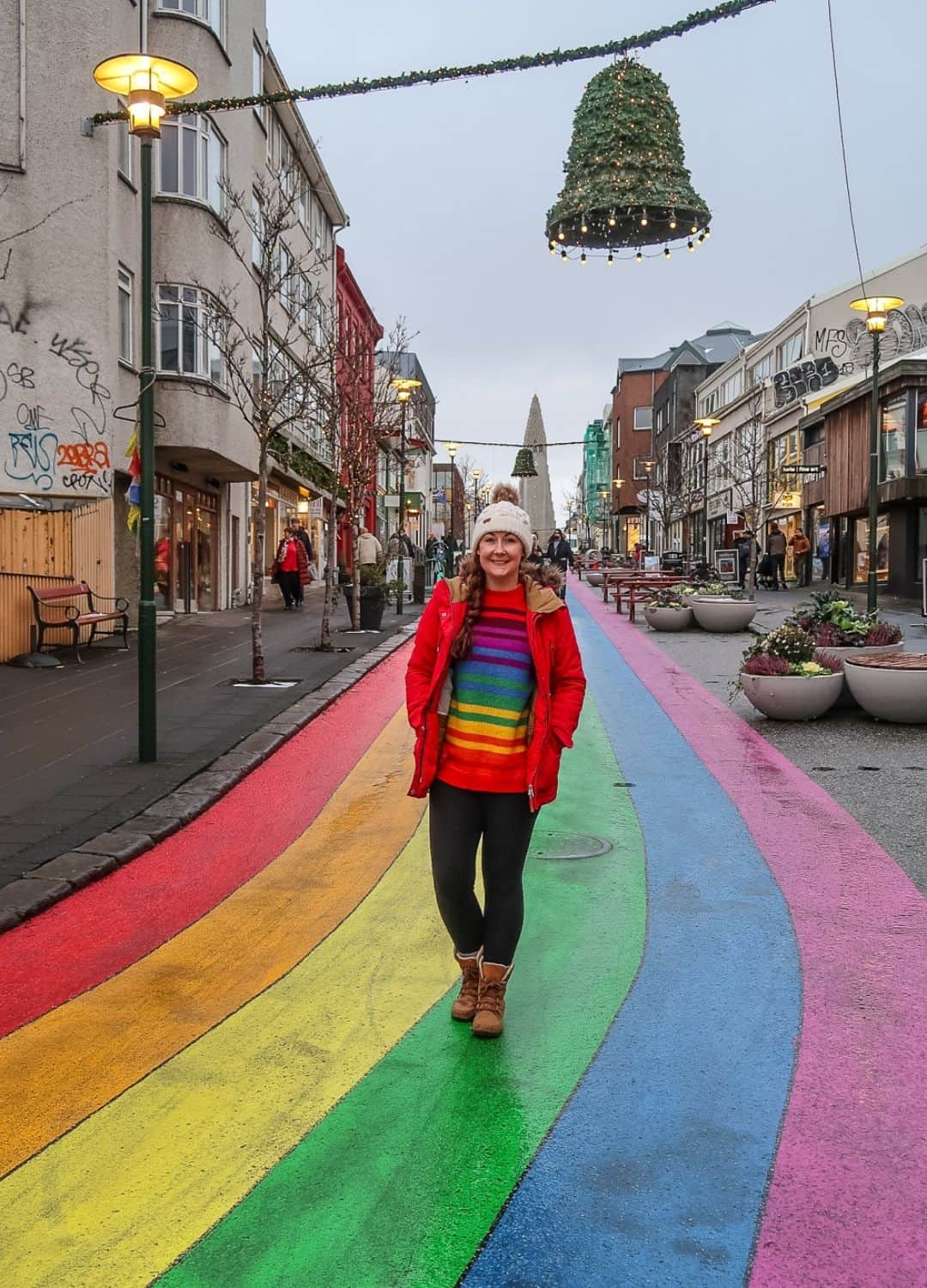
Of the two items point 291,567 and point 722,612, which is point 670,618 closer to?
point 722,612

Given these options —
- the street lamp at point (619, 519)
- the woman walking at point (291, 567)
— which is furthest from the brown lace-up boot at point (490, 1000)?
the street lamp at point (619, 519)

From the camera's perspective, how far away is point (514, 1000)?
14.5 ft

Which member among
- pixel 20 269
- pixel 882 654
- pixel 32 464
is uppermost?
pixel 20 269

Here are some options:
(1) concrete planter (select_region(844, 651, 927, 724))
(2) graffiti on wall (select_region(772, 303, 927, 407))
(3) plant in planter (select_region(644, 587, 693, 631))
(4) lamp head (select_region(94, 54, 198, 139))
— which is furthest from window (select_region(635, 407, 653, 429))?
(4) lamp head (select_region(94, 54, 198, 139))

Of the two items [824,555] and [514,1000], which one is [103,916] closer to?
[514,1000]

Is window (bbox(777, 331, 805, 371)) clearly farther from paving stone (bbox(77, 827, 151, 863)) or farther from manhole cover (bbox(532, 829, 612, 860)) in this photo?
paving stone (bbox(77, 827, 151, 863))

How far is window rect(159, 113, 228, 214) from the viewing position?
20281 mm

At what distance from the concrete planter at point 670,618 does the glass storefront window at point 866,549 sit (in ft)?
41.5

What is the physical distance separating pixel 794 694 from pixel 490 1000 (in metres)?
7.12

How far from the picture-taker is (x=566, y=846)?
659cm

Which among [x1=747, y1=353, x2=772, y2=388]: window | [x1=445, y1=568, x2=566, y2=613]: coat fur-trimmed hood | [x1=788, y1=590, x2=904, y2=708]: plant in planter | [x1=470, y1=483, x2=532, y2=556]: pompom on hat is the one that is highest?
[x1=747, y1=353, x2=772, y2=388]: window

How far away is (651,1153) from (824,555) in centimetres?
3780

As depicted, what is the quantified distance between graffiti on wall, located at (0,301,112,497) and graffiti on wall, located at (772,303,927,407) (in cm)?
3172

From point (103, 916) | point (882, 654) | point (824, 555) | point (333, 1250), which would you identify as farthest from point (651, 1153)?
point (824, 555)
